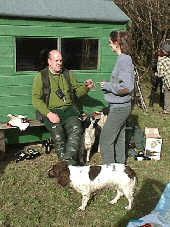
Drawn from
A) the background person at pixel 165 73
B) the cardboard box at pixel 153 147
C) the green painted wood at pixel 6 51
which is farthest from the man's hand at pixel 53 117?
the background person at pixel 165 73

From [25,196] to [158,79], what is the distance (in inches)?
277

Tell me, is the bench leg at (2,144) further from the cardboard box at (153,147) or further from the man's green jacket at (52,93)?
the cardboard box at (153,147)

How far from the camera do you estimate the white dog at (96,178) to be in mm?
4137

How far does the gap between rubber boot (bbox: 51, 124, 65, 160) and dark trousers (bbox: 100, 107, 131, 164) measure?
69 cm

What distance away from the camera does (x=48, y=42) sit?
6.09 m

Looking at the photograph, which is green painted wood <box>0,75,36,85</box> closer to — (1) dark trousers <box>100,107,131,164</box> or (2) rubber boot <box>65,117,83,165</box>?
(2) rubber boot <box>65,117,83,165</box>

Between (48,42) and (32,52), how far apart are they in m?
0.37

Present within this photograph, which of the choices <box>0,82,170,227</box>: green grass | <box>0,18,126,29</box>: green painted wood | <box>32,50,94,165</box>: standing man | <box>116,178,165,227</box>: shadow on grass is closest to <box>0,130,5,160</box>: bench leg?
<box>0,82,170,227</box>: green grass

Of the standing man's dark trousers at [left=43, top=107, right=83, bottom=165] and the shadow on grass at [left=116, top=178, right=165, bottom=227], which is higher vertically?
the standing man's dark trousers at [left=43, top=107, right=83, bottom=165]

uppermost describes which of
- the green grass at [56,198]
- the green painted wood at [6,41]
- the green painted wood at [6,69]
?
the green painted wood at [6,41]

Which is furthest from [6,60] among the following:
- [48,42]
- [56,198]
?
[56,198]

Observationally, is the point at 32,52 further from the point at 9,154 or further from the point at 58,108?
the point at 9,154

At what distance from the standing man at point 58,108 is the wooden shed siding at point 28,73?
1.86 ft

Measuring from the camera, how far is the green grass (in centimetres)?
416
